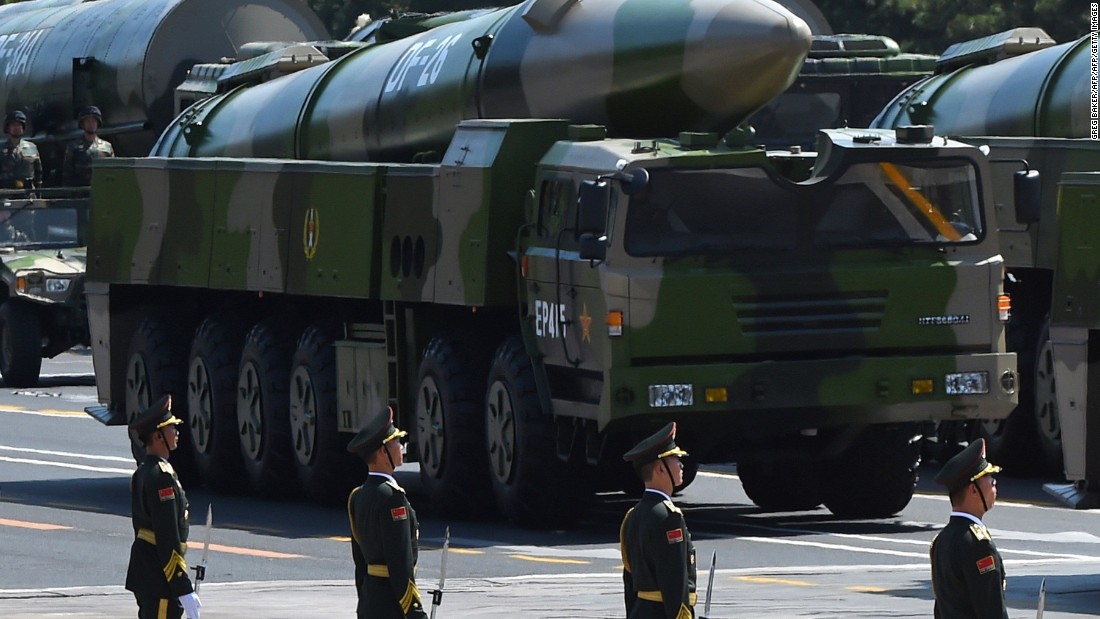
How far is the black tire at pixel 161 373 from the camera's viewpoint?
24.5m

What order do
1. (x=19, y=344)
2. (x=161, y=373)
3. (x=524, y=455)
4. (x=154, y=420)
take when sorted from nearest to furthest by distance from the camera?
(x=154, y=420) < (x=524, y=455) < (x=161, y=373) < (x=19, y=344)

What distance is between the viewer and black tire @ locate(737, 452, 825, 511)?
2089 centimetres

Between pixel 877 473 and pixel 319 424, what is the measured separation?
14.5 feet

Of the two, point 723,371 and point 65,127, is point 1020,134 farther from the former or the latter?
point 65,127

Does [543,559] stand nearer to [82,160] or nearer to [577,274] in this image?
[577,274]

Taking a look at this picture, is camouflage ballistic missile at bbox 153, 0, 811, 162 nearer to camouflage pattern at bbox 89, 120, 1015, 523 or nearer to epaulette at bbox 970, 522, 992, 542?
camouflage pattern at bbox 89, 120, 1015, 523

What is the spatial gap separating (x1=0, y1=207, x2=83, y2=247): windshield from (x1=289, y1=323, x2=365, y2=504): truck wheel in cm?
1371

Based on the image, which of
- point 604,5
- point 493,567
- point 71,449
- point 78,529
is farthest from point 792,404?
point 71,449

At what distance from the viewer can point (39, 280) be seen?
112 feet

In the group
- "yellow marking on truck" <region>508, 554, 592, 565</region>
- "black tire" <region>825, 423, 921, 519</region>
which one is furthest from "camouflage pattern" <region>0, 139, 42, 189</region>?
"yellow marking on truck" <region>508, 554, 592, 565</region>

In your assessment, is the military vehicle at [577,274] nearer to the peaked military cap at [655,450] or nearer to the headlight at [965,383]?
the headlight at [965,383]

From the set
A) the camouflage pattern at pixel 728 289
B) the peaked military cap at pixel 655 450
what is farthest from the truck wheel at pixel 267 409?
the peaked military cap at pixel 655 450

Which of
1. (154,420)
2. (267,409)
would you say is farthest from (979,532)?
(267,409)

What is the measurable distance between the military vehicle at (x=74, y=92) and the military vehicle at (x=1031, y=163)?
13.3 meters
